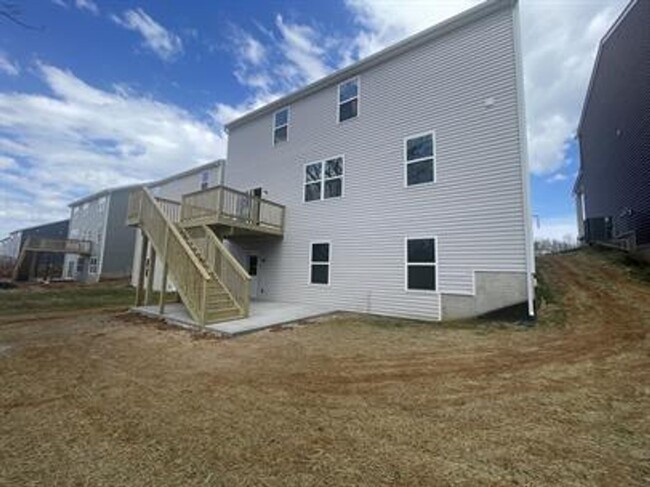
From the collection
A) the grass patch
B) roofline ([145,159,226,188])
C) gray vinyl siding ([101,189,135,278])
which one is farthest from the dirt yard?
gray vinyl siding ([101,189,135,278])

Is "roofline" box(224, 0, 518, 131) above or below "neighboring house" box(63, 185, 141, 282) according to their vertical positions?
above

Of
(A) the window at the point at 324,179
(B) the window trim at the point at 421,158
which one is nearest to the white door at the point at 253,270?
(A) the window at the point at 324,179

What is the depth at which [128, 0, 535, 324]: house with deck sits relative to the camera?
28.1 ft

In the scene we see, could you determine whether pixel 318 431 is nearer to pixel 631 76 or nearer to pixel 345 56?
pixel 345 56

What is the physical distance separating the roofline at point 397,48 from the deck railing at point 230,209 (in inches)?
189

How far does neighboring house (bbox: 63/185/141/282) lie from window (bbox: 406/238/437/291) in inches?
1104

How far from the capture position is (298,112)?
13938mm

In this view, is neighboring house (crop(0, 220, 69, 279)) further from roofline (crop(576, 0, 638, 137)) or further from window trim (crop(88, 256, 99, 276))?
roofline (crop(576, 0, 638, 137))

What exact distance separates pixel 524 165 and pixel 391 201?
148 inches

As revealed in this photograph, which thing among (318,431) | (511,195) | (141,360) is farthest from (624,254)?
(141,360)

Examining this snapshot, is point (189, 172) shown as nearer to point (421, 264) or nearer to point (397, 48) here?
point (397, 48)

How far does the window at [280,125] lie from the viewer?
1441cm

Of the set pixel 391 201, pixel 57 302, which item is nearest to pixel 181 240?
pixel 391 201

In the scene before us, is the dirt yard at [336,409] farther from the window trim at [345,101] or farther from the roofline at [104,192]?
the roofline at [104,192]
